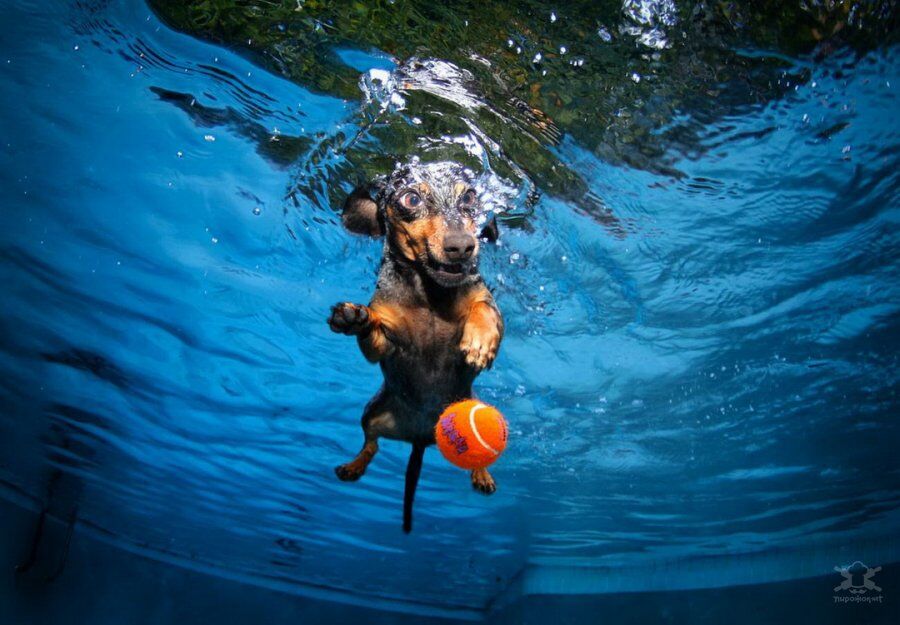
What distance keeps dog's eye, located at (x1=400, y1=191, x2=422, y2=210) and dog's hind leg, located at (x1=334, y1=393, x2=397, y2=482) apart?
1903 millimetres

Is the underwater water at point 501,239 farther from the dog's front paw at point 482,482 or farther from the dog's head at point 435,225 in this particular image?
the dog's front paw at point 482,482

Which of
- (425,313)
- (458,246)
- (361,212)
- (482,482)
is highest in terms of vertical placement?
(361,212)

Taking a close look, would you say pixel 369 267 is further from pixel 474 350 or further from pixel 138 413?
pixel 138 413

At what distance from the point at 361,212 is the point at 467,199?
1.60 metres

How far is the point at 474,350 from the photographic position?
3.63m

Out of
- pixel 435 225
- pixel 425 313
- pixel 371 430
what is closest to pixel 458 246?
pixel 435 225

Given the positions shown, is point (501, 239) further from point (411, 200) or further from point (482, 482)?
point (482, 482)

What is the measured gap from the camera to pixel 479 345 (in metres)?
3.66

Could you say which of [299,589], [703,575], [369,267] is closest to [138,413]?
Result: [369,267]

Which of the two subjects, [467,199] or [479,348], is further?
[467,199]

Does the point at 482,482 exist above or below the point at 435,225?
below

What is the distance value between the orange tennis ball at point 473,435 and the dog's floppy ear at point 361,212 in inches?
106

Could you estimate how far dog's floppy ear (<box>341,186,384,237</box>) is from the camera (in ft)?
18.8

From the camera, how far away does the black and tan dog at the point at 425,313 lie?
3875 millimetres
